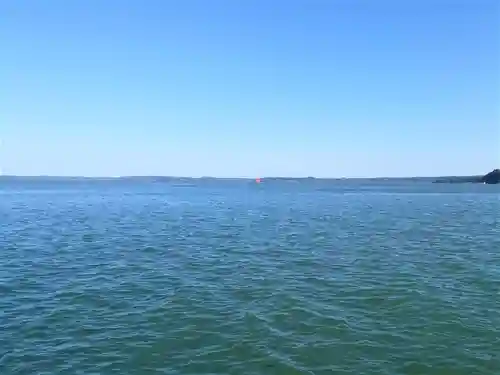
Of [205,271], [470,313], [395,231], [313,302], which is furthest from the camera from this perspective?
[395,231]

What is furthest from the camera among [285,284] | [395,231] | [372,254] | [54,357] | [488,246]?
[395,231]

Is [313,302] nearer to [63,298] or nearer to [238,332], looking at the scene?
[238,332]

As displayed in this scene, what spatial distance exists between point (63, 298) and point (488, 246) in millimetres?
25720

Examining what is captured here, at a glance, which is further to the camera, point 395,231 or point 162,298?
point 395,231

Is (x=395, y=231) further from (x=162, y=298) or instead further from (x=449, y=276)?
(x=162, y=298)

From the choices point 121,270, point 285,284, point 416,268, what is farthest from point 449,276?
point 121,270

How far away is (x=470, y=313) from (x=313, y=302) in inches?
219

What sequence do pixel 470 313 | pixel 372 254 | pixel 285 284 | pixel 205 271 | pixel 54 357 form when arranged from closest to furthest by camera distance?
1. pixel 54 357
2. pixel 470 313
3. pixel 285 284
4. pixel 205 271
5. pixel 372 254

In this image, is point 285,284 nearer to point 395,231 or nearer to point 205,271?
point 205,271

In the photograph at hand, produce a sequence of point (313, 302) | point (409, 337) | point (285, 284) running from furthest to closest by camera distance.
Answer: point (285, 284) → point (313, 302) → point (409, 337)

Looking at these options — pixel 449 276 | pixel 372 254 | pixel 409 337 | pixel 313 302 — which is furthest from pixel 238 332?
pixel 372 254

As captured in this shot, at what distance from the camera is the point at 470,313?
16.0m

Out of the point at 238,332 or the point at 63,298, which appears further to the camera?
the point at 63,298

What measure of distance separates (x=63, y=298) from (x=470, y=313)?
15319 millimetres
